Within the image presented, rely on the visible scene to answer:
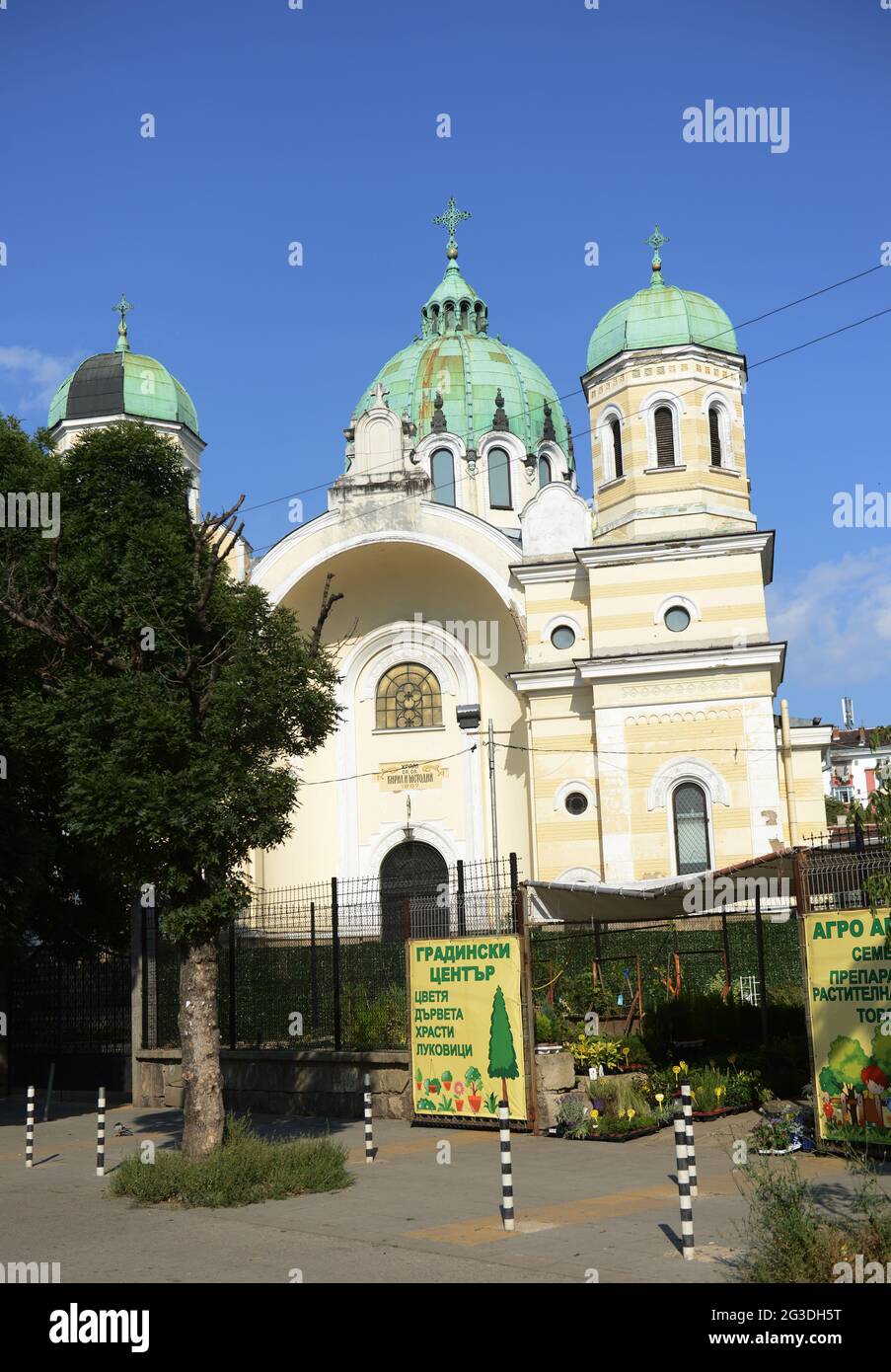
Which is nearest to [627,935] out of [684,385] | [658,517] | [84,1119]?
[84,1119]

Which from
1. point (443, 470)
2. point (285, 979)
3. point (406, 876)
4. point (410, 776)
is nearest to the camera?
point (285, 979)

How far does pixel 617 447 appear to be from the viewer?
1395 inches

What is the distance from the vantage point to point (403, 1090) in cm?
1725

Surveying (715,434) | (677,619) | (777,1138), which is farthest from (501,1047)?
(715,434)

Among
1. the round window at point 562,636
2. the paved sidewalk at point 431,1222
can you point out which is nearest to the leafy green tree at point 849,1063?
the paved sidewalk at point 431,1222

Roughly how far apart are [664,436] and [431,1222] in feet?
88.2

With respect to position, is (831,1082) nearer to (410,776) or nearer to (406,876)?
(406,876)

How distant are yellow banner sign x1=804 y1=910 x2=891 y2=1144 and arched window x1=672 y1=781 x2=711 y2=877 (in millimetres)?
19559

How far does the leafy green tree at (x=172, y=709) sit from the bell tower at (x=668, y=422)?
21.2 m

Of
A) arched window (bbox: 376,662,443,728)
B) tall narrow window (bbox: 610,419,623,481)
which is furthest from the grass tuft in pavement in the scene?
arched window (bbox: 376,662,443,728)

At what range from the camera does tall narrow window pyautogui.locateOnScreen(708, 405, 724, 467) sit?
3506cm

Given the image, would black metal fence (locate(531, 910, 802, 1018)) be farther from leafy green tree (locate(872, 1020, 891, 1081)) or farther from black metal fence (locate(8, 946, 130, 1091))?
black metal fence (locate(8, 946, 130, 1091))

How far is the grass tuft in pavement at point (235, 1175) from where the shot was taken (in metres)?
11.7

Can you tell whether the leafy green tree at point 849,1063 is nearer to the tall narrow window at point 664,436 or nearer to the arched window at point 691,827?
the arched window at point 691,827
